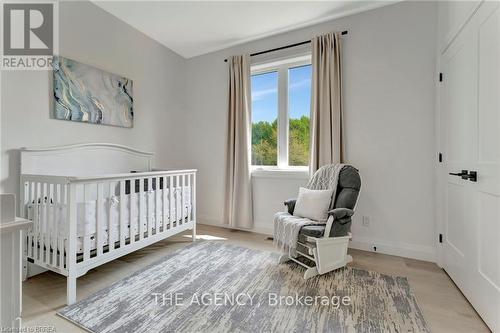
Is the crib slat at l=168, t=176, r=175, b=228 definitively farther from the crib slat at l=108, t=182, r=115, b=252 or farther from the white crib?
the crib slat at l=108, t=182, r=115, b=252

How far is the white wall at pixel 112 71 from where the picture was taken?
6.57 feet

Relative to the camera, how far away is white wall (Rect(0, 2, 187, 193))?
200 centimetres

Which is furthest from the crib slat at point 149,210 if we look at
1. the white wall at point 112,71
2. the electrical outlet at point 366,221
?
the electrical outlet at point 366,221

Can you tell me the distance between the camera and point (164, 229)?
97.7 inches

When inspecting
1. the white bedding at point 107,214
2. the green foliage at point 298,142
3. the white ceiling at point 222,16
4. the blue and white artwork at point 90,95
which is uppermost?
the white ceiling at point 222,16

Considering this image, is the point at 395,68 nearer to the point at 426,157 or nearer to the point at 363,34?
the point at 363,34

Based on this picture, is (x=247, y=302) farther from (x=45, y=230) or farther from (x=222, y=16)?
(x=222, y=16)

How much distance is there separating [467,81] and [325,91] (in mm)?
1250

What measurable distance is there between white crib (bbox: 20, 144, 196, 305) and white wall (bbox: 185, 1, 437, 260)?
209 centimetres

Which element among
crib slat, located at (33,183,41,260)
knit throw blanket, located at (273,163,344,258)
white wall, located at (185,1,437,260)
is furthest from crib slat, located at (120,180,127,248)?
white wall, located at (185,1,437,260)

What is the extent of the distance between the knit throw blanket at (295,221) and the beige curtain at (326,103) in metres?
0.26

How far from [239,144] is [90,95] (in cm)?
178

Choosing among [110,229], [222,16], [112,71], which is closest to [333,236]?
[110,229]

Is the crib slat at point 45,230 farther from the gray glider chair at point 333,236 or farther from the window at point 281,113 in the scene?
the window at point 281,113
